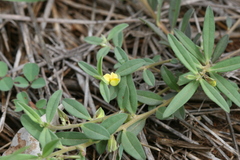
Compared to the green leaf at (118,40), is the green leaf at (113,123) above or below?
below

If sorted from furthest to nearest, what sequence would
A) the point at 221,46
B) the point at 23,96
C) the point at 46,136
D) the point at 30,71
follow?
the point at 30,71, the point at 23,96, the point at 221,46, the point at 46,136

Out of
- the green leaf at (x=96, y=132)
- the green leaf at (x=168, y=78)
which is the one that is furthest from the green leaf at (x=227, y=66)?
the green leaf at (x=96, y=132)

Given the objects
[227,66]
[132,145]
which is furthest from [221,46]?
[132,145]

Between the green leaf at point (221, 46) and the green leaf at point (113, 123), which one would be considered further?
the green leaf at point (221, 46)

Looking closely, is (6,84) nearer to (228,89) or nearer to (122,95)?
(122,95)

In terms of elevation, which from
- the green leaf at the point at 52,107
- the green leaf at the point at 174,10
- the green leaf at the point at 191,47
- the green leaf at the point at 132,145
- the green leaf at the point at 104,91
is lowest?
the green leaf at the point at 132,145

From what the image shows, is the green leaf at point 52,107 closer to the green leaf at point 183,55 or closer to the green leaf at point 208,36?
the green leaf at point 183,55

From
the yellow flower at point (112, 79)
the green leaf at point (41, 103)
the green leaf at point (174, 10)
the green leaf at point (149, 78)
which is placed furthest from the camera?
the green leaf at point (174, 10)
